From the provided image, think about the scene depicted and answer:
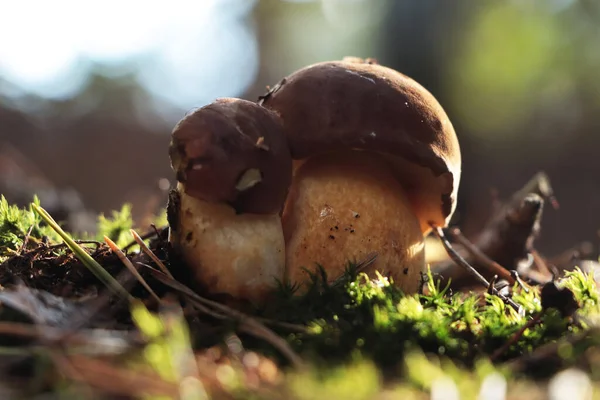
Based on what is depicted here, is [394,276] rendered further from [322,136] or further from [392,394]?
[392,394]

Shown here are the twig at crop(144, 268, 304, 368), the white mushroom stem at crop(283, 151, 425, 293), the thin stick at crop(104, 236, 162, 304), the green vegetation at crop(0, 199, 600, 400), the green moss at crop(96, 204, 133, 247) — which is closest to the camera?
the green vegetation at crop(0, 199, 600, 400)

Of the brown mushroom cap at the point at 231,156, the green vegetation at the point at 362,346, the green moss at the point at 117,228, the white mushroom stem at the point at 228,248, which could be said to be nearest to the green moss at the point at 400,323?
the green vegetation at the point at 362,346

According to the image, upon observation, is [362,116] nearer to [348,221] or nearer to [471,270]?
[348,221]

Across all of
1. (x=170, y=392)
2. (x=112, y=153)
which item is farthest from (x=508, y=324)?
(x=112, y=153)

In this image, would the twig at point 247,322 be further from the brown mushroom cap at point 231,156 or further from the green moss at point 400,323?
the brown mushroom cap at point 231,156

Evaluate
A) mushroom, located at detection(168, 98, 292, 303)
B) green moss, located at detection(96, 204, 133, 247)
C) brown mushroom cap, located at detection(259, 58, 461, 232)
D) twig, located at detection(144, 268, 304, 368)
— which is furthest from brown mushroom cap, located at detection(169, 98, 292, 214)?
green moss, located at detection(96, 204, 133, 247)

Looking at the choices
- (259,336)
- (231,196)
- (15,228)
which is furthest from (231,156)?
(15,228)

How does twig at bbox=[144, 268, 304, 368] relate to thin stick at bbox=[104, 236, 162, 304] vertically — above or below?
below

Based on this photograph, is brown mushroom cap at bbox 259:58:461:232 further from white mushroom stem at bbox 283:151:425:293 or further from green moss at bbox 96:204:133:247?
green moss at bbox 96:204:133:247
